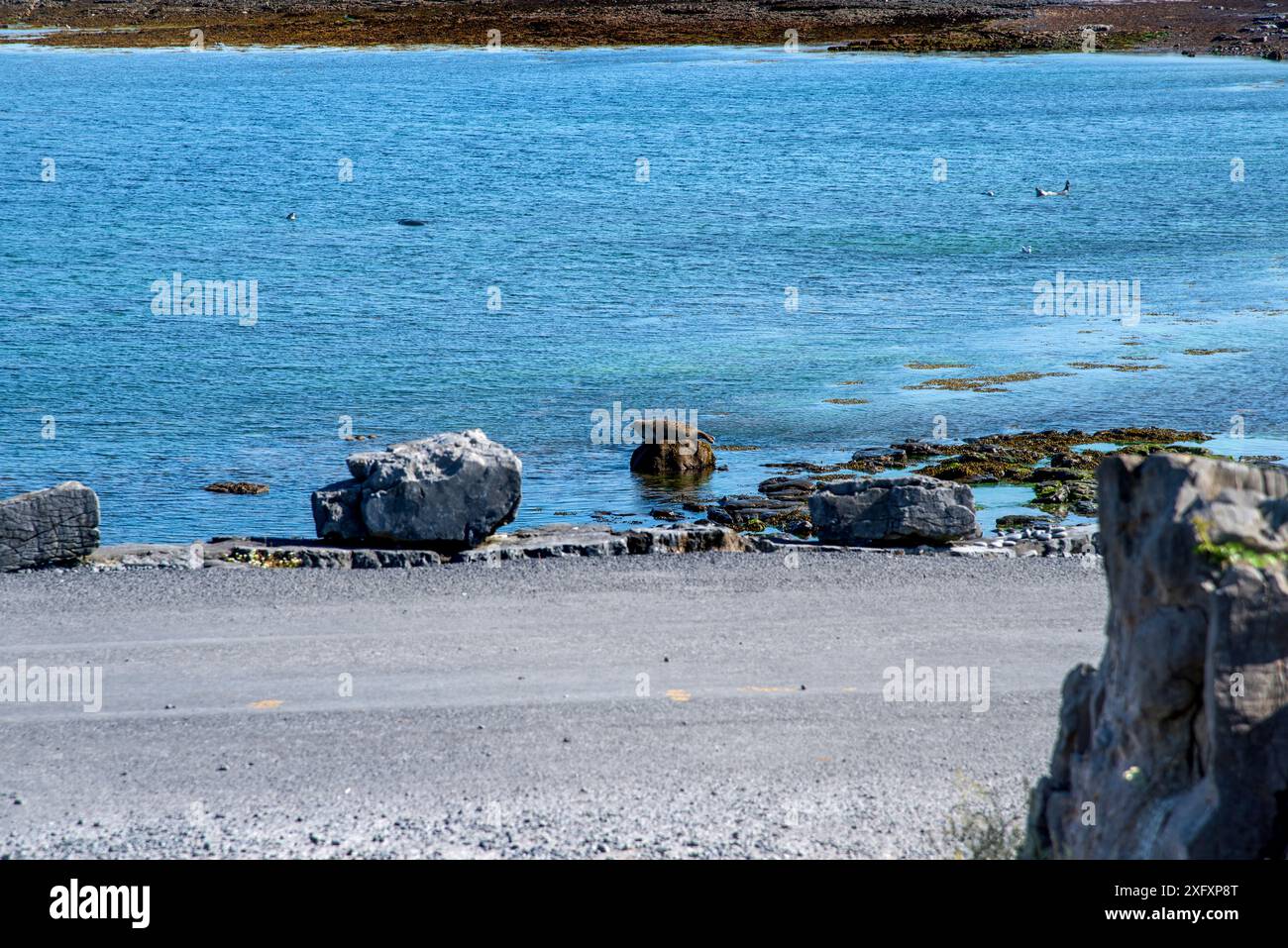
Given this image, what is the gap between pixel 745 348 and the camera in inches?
1505

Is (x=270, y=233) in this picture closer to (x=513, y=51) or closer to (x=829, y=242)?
(x=829, y=242)

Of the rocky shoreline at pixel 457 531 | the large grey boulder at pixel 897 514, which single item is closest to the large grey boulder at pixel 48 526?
the rocky shoreline at pixel 457 531

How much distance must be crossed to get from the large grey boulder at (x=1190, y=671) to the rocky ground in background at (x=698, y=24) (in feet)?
384

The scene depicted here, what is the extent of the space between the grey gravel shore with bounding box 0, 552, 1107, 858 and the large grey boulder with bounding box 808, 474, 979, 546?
0.91m

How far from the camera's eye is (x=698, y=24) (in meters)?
125

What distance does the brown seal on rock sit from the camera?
2684 cm

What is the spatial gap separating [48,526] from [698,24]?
374ft

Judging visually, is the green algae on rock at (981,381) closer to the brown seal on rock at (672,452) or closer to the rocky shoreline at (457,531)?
the brown seal on rock at (672,452)

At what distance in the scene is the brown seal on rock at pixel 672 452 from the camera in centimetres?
2684

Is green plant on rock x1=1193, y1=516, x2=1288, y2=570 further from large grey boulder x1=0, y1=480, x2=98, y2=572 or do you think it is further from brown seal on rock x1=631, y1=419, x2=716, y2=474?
brown seal on rock x1=631, y1=419, x2=716, y2=474

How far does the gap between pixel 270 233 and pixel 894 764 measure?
47.8 meters

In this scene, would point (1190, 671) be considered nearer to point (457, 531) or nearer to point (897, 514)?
point (897, 514)

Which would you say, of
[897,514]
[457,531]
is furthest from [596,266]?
[897,514]

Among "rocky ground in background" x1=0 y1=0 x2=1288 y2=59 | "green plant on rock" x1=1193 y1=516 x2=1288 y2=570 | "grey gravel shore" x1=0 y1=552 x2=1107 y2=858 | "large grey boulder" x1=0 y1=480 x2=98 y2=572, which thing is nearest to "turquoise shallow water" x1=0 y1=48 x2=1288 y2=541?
"large grey boulder" x1=0 y1=480 x2=98 y2=572
